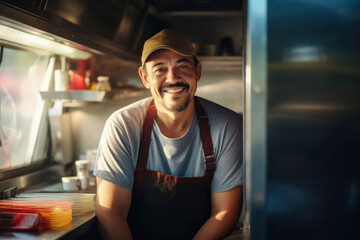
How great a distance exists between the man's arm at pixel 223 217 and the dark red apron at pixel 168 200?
99 millimetres

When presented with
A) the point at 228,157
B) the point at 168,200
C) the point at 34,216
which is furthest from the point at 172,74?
the point at 34,216

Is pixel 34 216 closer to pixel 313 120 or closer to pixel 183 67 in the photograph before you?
pixel 183 67

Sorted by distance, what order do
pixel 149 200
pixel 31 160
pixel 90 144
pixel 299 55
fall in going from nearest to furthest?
pixel 299 55 < pixel 149 200 < pixel 31 160 < pixel 90 144

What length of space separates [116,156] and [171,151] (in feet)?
0.85

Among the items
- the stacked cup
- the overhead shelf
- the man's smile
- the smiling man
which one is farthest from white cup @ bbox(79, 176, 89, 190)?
the man's smile

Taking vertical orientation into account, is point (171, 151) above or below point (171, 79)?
below

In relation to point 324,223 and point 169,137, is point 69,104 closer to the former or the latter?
point 169,137

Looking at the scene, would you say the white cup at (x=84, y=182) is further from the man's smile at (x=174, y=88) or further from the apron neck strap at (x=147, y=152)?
the man's smile at (x=174, y=88)

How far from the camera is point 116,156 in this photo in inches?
66.2

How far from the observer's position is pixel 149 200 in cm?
177

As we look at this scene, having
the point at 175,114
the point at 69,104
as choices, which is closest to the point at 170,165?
the point at 175,114

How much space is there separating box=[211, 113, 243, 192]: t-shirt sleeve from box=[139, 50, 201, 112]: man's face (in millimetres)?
229

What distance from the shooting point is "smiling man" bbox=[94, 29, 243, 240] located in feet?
5.56

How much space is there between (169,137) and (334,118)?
106cm
